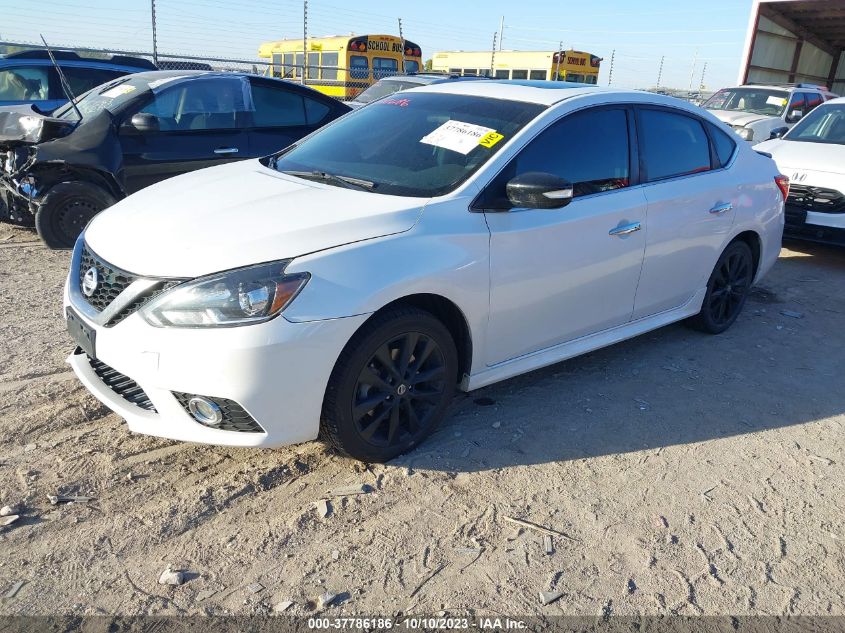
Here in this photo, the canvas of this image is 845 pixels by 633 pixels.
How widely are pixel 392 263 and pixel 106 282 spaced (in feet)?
4.02

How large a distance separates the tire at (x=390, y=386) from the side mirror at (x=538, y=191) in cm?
71

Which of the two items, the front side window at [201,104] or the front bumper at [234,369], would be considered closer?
the front bumper at [234,369]

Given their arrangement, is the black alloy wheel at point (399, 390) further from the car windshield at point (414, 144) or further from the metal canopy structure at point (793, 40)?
the metal canopy structure at point (793, 40)

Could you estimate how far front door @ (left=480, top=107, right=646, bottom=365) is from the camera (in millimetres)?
3451

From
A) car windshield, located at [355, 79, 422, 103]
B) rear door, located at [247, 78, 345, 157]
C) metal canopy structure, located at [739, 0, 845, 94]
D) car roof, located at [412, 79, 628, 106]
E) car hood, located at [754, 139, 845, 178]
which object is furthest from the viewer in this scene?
metal canopy structure, located at [739, 0, 845, 94]

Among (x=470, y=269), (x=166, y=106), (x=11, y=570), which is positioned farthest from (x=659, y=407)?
(x=166, y=106)

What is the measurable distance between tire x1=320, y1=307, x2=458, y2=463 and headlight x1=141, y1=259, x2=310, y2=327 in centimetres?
38

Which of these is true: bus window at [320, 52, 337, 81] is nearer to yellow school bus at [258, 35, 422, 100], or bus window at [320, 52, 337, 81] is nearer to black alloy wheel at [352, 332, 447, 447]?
yellow school bus at [258, 35, 422, 100]

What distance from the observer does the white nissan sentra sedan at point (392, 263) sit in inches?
109

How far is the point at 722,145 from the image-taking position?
16.2ft

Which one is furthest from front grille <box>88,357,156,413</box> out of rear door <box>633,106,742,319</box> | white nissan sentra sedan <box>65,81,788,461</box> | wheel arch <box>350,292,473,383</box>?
rear door <box>633,106,742,319</box>

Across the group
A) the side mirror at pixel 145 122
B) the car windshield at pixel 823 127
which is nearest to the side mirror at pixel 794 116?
the car windshield at pixel 823 127

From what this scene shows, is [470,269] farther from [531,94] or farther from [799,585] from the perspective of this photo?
[799,585]

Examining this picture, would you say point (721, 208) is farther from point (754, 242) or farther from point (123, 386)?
point (123, 386)
